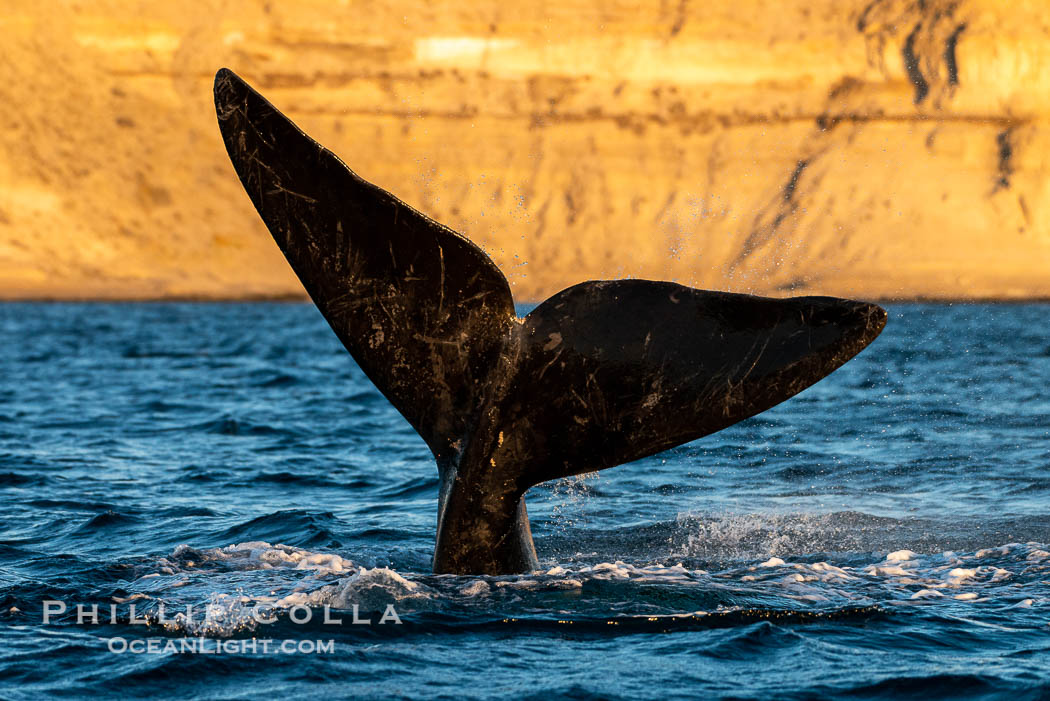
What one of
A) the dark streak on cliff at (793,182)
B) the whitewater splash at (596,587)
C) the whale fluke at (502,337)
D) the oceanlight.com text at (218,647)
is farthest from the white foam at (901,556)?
the dark streak on cliff at (793,182)

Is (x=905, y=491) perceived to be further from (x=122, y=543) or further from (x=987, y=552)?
(x=122, y=543)

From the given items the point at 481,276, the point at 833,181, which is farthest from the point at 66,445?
the point at 833,181

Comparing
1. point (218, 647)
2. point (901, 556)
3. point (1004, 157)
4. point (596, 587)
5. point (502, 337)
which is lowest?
point (218, 647)

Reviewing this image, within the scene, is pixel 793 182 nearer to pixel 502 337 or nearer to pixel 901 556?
pixel 901 556

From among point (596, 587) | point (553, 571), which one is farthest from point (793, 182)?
point (596, 587)

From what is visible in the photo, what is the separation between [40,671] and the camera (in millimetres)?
5402

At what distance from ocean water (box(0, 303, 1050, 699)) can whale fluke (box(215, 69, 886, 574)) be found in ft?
2.94

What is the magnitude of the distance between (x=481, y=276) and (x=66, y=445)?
10032mm

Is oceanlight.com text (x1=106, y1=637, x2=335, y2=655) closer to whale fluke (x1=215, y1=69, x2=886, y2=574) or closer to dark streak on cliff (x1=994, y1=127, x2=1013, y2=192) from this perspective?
whale fluke (x1=215, y1=69, x2=886, y2=574)

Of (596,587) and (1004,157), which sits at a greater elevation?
(1004,157)

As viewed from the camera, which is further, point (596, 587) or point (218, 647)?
point (596, 587)

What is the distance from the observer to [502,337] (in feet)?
18.7

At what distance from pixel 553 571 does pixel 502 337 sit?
5.60 ft

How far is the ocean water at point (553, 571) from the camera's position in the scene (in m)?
5.32
